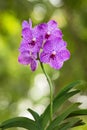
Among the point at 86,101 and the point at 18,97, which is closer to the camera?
the point at 86,101

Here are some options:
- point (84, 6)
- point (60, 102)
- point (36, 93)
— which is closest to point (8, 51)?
point (84, 6)

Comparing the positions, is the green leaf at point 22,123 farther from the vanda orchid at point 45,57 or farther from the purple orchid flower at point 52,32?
the purple orchid flower at point 52,32

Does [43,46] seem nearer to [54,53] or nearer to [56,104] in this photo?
[54,53]

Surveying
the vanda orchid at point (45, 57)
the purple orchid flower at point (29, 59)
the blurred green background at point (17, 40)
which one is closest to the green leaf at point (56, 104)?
the vanda orchid at point (45, 57)

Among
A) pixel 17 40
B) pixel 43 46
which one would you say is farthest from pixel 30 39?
pixel 17 40

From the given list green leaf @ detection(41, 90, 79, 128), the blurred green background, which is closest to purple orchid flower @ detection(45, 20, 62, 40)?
green leaf @ detection(41, 90, 79, 128)

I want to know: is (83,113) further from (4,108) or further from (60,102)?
(4,108)
